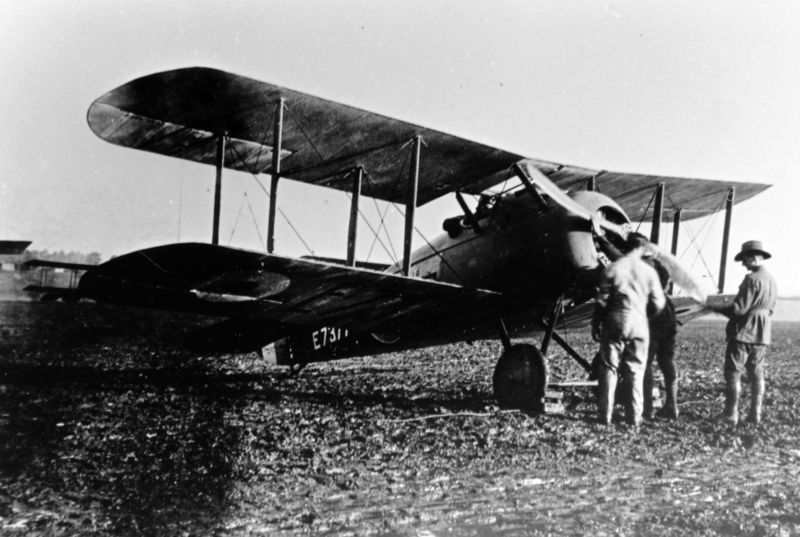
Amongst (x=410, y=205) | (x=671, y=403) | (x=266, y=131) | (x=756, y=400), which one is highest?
(x=266, y=131)

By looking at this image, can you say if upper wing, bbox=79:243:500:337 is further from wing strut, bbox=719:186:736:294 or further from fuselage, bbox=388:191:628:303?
wing strut, bbox=719:186:736:294

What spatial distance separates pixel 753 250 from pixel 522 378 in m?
2.46

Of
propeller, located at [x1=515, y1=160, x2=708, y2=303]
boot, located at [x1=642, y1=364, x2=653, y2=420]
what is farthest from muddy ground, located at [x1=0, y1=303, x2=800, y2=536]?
propeller, located at [x1=515, y1=160, x2=708, y2=303]

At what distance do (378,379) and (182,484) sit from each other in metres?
5.71

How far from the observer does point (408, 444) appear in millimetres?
4434

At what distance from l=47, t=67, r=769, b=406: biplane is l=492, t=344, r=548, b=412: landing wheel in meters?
0.02

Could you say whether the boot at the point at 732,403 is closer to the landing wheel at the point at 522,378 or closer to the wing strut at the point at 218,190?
the landing wheel at the point at 522,378

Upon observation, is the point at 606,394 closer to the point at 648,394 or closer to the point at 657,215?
the point at 648,394

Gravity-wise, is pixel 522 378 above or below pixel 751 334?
below

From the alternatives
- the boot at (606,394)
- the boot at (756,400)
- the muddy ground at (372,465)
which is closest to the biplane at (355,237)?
the boot at (606,394)

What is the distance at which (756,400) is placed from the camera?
5242mm

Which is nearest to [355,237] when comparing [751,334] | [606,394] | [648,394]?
[606,394]

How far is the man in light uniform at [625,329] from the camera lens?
16.2ft

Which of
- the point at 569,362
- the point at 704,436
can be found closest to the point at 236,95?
the point at 704,436
